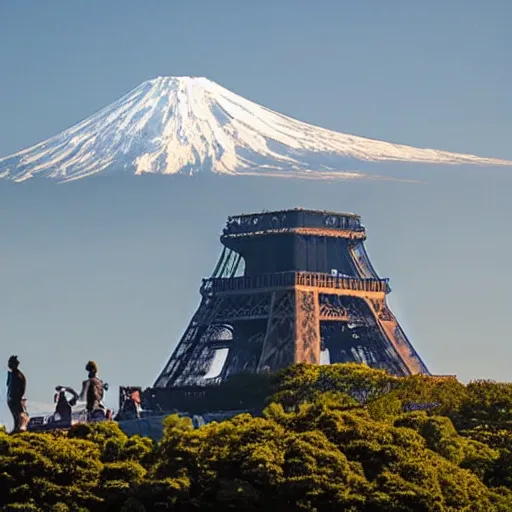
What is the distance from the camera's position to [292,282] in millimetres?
158125

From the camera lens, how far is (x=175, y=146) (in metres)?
166

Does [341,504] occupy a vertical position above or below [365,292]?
below

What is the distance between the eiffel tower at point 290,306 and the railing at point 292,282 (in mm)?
72

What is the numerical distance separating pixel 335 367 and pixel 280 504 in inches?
1990

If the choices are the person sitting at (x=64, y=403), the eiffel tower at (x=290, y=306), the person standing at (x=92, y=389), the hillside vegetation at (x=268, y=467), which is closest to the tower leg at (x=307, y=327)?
the eiffel tower at (x=290, y=306)

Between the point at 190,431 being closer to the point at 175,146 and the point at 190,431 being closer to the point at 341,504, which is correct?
the point at 341,504

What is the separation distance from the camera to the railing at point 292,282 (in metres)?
158

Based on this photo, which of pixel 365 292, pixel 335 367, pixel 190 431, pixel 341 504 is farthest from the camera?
pixel 365 292

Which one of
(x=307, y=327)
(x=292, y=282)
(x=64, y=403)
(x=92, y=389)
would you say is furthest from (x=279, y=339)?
(x=92, y=389)

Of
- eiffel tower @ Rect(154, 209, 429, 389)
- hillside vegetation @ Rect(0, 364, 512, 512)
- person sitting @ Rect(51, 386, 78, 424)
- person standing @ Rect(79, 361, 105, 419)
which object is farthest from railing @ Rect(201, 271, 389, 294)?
person standing @ Rect(79, 361, 105, 419)

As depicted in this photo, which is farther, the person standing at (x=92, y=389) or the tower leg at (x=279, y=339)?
the tower leg at (x=279, y=339)

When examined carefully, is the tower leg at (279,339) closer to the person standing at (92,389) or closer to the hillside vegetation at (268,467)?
the hillside vegetation at (268,467)

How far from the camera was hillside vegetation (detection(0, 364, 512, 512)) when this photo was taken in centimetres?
7019

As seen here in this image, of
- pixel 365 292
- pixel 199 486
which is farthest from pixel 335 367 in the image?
pixel 199 486
